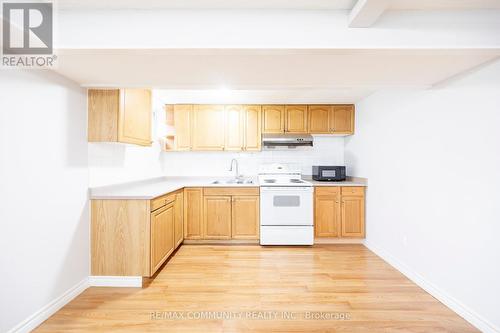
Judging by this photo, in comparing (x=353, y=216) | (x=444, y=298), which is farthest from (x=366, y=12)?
(x=353, y=216)

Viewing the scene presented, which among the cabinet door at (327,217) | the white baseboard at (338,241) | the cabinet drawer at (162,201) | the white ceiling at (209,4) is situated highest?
the white ceiling at (209,4)

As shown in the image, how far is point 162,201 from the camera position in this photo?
9.45 feet

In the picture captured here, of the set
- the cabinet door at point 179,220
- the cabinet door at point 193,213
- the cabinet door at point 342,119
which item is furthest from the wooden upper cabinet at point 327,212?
the cabinet door at point 179,220

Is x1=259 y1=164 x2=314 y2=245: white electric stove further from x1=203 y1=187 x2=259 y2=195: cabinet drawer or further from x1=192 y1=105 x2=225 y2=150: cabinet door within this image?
x1=192 y1=105 x2=225 y2=150: cabinet door

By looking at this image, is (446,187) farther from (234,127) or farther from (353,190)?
(234,127)

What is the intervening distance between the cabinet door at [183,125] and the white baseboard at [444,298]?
329 cm

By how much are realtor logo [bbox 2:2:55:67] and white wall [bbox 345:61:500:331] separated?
3063 mm

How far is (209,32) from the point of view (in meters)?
1.70

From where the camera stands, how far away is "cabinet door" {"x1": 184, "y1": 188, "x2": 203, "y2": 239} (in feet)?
12.6

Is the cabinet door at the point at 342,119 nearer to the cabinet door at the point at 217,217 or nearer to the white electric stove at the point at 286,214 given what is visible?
the white electric stove at the point at 286,214

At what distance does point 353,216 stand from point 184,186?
258 cm

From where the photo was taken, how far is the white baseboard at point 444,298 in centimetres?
188

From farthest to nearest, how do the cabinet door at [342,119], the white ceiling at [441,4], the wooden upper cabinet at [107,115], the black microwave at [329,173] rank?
1. the cabinet door at [342,119]
2. the black microwave at [329,173]
3. the wooden upper cabinet at [107,115]
4. the white ceiling at [441,4]

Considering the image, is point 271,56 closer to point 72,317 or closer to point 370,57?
point 370,57
